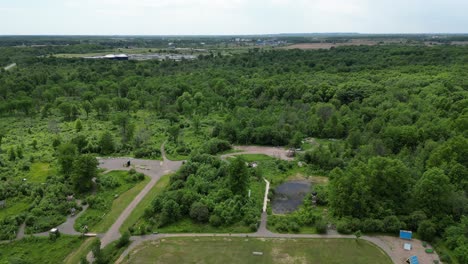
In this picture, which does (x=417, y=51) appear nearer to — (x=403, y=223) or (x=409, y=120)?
(x=409, y=120)

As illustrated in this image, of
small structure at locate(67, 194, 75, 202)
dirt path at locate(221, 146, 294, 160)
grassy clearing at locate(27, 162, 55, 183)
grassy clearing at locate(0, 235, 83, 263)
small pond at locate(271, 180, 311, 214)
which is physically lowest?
small pond at locate(271, 180, 311, 214)

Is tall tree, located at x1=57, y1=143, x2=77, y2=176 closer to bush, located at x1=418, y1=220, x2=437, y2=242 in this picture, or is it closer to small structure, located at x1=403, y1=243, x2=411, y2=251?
small structure, located at x1=403, y1=243, x2=411, y2=251

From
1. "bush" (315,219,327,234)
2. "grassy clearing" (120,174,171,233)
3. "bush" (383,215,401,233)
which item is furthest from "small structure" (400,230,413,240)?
"grassy clearing" (120,174,171,233)

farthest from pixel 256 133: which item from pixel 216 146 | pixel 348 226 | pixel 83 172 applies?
pixel 83 172

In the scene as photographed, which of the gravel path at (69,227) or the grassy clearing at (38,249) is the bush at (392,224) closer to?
the grassy clearing at (38,249)

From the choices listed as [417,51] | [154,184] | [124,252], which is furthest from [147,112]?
[417,51]

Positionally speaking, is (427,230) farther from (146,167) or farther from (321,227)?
(146,167)

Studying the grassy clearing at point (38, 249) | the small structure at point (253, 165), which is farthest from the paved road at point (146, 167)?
the small structure at point (253, 165)
